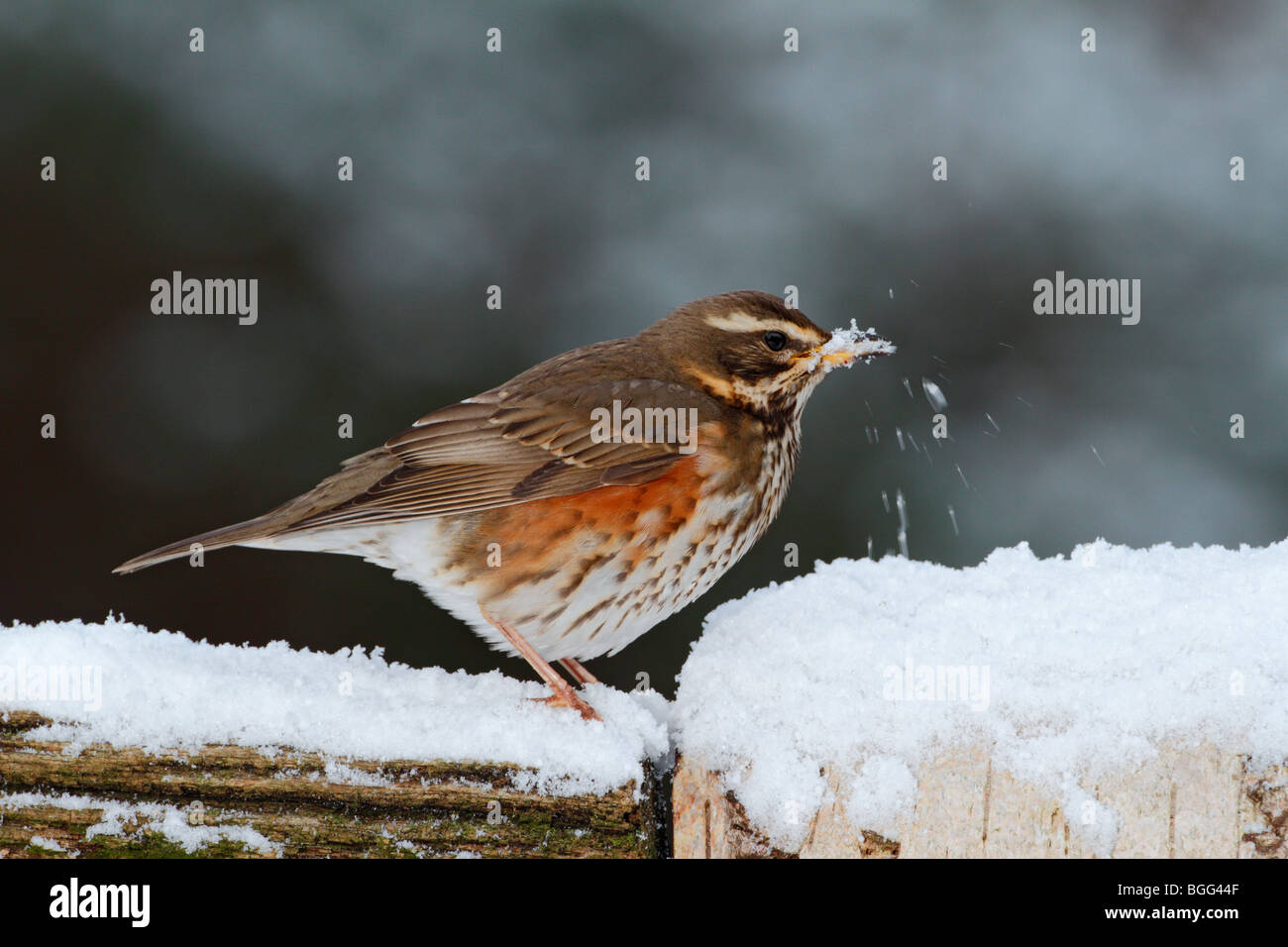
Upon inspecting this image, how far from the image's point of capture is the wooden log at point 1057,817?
205cm

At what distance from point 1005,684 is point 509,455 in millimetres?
1726

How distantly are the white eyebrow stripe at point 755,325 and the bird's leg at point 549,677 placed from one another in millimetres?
1114

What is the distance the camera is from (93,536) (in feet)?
16.6

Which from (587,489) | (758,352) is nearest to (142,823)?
(587,489)

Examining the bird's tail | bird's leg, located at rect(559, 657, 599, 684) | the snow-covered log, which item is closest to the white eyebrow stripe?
bird's leg, located at rect(559, 657, 599, 684)

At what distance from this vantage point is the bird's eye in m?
3.78

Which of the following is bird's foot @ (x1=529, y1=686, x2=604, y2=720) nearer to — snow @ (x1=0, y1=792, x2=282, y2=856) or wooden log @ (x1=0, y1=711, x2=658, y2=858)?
wooden log @ (x1=0, y1=711, x2=658, y2=858)

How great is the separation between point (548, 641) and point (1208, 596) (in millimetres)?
1708

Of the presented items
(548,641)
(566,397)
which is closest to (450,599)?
(548,641)

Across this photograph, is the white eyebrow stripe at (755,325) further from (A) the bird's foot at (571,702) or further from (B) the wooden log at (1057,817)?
(B) the wooden log at (1057,817)

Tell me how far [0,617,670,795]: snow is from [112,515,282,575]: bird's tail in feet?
1.78

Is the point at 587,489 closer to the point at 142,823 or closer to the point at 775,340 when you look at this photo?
the point at 775,340

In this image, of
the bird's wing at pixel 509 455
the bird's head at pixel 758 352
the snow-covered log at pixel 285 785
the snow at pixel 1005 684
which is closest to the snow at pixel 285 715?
the snow-covered log at pixel 285 785

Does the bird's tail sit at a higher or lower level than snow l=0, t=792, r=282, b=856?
higher
